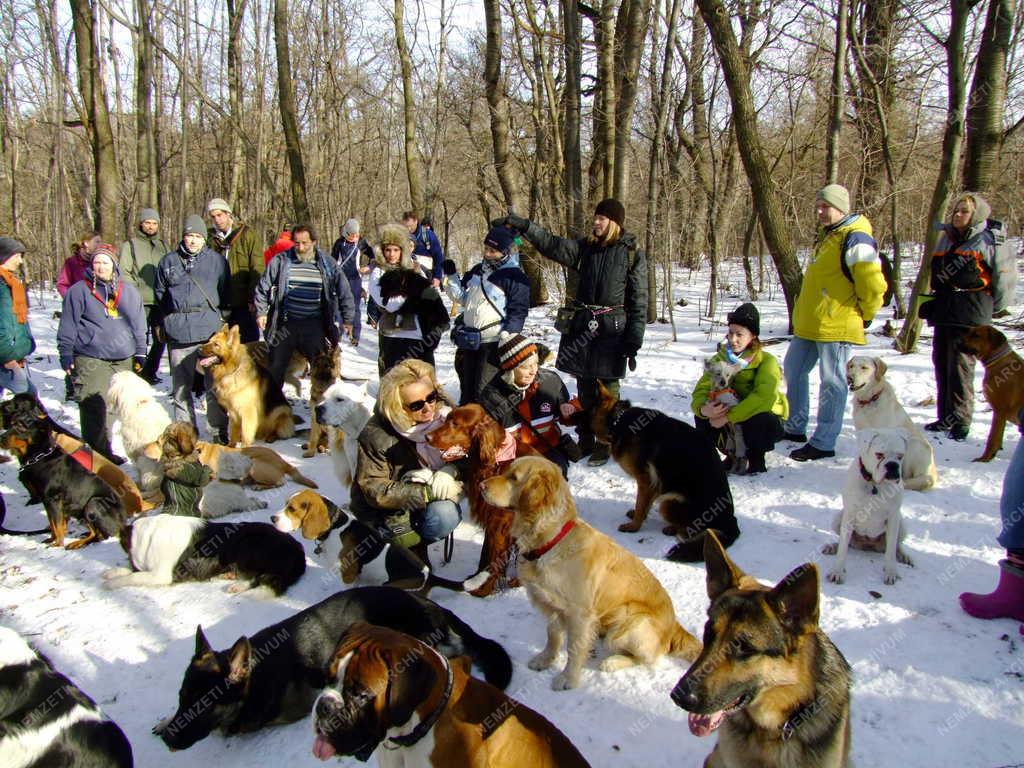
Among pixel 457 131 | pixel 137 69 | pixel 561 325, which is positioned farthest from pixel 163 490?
pixel 457 131

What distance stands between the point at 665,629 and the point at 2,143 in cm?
2375

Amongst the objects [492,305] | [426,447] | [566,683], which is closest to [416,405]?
[426,447]

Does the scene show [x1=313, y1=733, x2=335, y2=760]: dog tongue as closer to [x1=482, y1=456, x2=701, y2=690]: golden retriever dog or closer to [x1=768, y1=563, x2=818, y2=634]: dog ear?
[x1=768, y1=563, x2=818, y2=634]: dog ear

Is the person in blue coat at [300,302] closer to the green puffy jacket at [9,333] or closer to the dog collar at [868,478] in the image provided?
the green puffy jacket at [9,333]

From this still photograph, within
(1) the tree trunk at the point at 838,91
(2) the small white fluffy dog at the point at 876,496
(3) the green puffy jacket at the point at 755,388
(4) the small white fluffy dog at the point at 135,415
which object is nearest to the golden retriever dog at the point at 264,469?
(4) the small white fluffy dog at the point at 135,415

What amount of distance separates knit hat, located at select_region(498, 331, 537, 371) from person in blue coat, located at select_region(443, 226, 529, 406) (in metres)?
1.23

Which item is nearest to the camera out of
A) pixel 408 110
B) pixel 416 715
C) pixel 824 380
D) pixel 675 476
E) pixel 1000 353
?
pixel 416 715

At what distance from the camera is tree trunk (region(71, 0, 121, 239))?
33.1ft

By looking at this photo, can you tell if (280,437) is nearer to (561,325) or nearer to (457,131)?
(561,325)

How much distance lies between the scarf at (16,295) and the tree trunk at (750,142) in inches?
323

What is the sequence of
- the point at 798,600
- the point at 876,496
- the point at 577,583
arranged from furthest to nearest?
the point at 876,496, the point at 577,583, the point at 798,600

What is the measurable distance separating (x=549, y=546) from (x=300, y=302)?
499 centimetres

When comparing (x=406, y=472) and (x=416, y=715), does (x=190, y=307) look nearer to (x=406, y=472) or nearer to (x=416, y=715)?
(x=406, y=472)

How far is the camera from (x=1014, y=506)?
10.9 ft
